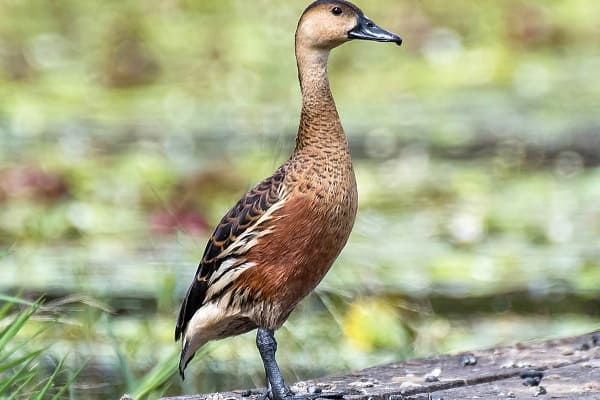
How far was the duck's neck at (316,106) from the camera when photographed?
174 inches

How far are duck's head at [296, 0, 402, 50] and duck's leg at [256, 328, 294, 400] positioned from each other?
96 centimetres

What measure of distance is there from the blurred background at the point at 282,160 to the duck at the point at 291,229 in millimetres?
498

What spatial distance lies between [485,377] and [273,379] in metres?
0.71

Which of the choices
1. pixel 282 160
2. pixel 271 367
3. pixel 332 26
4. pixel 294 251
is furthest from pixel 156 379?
pixel 282 160

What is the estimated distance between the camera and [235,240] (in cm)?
439

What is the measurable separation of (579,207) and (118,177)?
287 cm

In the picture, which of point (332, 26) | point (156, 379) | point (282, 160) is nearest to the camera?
point (332, 26)

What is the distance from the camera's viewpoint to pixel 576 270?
7277mm

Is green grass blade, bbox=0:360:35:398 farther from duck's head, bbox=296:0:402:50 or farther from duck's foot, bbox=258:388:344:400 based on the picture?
duck's head, bbox=296:0:402:50

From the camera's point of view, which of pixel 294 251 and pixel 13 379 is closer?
pixel 13 379

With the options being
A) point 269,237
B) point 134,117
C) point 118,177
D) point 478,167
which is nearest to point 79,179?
point 118,177

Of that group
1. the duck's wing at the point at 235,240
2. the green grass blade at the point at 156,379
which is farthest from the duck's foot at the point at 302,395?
the green grass blade at the point at 156,379

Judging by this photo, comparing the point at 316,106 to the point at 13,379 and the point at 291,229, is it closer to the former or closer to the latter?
the point at 291,229

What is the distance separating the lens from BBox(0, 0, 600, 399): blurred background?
20.2 feet
